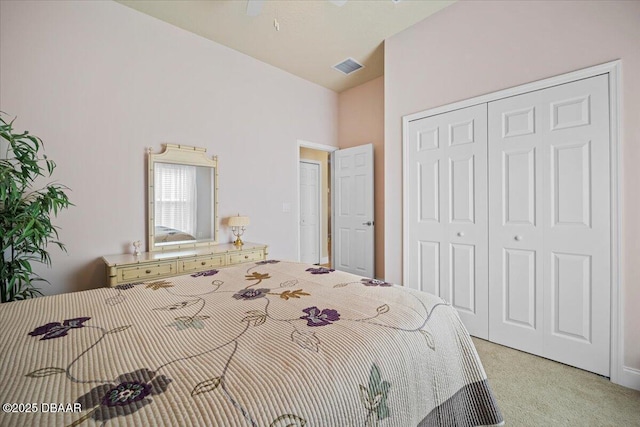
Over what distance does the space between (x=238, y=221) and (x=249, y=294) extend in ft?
6.64

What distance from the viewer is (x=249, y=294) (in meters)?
1.34

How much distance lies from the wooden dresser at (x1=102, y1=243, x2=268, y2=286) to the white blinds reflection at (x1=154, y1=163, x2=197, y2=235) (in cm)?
33

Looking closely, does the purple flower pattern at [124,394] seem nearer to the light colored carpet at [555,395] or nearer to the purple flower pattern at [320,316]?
the purple flower pattern at [320,316]

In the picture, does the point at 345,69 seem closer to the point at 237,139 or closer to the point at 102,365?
the point at 237,139

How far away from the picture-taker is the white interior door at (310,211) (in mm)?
5637

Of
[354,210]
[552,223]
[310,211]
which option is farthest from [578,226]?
[310,211]

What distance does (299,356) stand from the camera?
78 centimetres

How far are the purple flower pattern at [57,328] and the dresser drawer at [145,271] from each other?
1463 millimetres

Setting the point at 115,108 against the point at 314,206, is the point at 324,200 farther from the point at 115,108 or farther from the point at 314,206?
the point at 115,108

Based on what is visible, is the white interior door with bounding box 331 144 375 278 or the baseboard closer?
the baseboard

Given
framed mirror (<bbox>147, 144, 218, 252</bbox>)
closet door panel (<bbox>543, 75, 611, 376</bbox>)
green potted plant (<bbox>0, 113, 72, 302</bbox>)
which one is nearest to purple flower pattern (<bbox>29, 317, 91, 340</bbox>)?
green potted plant (<bbox>0, 113, 72, 302</bbox>)

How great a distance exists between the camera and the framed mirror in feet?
9.32

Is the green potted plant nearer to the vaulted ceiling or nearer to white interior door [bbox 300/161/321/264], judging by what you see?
A: the vaulted ceiling

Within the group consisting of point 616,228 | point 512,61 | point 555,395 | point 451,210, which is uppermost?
point 512,61
